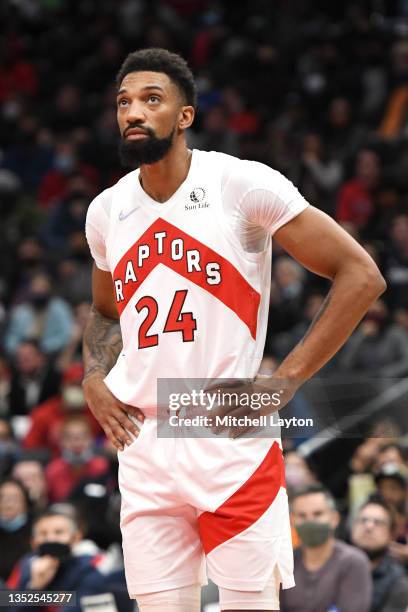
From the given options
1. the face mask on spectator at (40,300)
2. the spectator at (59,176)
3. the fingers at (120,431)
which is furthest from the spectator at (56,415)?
the fingers at (120,431)

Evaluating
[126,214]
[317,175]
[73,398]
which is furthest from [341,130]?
[126,214]

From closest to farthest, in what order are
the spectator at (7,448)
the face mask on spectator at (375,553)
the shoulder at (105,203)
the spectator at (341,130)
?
1. the shoulder at (105,203)
2. the face mask on spectator at (375,553)
3. the spectator at (7,448)
4. the spectator at (341,130)

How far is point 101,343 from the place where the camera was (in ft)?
14.1

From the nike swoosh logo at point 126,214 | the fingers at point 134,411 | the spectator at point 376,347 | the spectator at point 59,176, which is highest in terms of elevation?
the spectator at point 59,176

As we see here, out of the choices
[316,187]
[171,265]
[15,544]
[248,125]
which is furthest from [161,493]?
[248,125]

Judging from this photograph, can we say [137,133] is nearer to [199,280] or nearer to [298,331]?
[199,280]

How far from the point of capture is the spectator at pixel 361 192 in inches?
480

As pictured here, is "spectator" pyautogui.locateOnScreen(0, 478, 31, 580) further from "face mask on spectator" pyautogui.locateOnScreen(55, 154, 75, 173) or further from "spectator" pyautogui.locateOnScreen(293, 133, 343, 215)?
"face mask on spectator" pyautogui.locateOnScreen(55, 154, 75, 173)

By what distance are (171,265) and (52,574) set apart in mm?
3073

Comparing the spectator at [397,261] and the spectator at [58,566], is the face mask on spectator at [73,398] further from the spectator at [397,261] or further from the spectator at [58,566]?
the spectator at [58,566]

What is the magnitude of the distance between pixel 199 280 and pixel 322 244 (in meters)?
0.40

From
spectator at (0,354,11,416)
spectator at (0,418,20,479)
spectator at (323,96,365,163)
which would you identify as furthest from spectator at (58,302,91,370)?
spectator at (323,96,365,163)

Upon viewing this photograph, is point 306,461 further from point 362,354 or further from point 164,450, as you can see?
point 164,450

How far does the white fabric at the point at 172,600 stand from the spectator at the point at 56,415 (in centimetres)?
645
